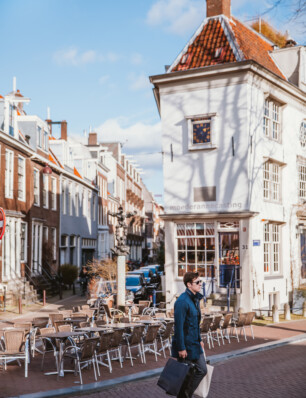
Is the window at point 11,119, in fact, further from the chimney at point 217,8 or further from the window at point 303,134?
the window at point 303,134

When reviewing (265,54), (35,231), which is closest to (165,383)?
(265,54)

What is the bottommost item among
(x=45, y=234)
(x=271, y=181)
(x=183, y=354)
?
(x=183, y=354)

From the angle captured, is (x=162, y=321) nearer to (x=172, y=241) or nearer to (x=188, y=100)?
(x=172, y=241)

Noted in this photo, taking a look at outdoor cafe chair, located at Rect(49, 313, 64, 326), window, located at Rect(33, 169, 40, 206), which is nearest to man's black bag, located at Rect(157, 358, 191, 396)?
outdoor cafe chair, located at Rect(49, 313, 64, 326)

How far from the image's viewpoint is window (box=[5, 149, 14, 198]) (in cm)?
2584

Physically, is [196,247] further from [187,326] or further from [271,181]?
[187,326]

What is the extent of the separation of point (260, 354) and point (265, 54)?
16.1 metres

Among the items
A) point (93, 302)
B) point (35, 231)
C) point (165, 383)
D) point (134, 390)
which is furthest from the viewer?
point (35, 231)

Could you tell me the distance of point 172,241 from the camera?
71.2ft

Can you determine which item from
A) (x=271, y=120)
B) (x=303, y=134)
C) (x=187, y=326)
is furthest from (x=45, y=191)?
(x=187, y=326)

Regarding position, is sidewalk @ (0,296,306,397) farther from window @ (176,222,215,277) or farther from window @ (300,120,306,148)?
window @ (300,120,306,148)

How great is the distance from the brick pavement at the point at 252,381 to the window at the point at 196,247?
8.43m

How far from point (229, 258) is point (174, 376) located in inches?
568

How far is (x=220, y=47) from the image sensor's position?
22.2 metres
